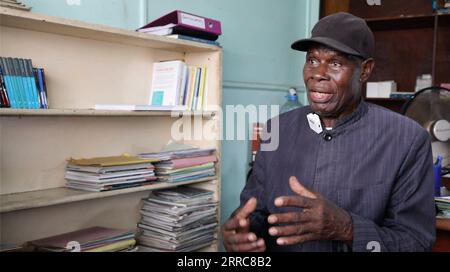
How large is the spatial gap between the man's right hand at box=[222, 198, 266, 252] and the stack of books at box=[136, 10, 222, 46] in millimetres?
1144

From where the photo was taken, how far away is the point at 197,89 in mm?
2277

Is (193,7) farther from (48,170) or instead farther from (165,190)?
(48,170)

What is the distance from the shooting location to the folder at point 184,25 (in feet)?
6.63

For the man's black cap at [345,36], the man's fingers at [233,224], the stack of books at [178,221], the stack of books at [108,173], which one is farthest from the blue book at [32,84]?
the man's black cap at [345,36]

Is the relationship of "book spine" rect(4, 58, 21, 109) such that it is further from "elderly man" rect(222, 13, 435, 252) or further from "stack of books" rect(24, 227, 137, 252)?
"elderly man" rect(222, 13, 435, 252)

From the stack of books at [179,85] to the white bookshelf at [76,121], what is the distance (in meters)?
0.05

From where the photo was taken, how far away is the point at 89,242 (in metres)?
1.78

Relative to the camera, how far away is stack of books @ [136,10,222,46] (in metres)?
2.02

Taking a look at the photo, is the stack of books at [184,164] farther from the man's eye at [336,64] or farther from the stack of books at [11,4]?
the man's eye at [336,64]

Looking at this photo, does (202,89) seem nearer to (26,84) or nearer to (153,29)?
(153,29)

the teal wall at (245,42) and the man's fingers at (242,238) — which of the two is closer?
the man's fingers at (242,238)

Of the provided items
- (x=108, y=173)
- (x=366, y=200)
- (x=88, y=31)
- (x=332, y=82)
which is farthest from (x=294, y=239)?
(x=88, y=31)

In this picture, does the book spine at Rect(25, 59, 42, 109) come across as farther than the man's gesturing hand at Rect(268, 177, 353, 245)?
Yes

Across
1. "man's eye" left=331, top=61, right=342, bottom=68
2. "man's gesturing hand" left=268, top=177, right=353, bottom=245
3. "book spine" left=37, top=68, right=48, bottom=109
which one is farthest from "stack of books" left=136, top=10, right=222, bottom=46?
"man's gesturing hand" left=268, top=177, right=353, bottom=245
